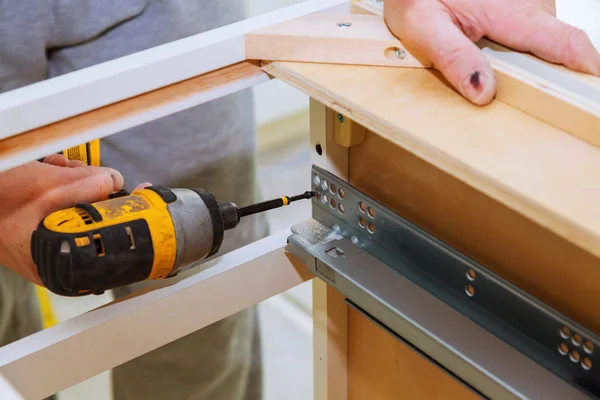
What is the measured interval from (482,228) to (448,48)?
186 mm

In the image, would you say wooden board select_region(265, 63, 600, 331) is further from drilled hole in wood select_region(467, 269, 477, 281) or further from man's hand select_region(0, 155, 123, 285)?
man's hand select_region(0, 155, 123, 285)

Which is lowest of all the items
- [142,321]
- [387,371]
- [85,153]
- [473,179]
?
[387,371]

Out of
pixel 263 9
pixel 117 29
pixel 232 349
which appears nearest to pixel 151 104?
pixel 117 29

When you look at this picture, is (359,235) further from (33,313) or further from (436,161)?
(33,313)

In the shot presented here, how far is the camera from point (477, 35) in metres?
0.73

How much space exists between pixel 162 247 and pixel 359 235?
240 millimetres

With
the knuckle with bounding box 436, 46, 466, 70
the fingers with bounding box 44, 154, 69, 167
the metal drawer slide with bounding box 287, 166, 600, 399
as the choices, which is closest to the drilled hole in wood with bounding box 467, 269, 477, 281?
the metal drawer slide with bounding box 287, 166, 600, 399

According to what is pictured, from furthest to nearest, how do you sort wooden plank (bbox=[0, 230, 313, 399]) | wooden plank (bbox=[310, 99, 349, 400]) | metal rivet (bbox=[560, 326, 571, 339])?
wooden plank (bbox=[310, 99, 349, 400]), wooden plank (bbox=[0, 230, 313, 399]), metal rivet (bbox=[560, 326, 571, 339])

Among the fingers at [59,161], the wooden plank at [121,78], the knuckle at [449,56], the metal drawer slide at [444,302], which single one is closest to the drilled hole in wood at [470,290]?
the metal drawer slide at [444,302]

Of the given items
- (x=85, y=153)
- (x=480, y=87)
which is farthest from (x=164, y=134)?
(x=480, y=87)

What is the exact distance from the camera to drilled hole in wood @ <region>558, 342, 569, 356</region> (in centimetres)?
65

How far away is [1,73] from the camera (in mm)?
1031

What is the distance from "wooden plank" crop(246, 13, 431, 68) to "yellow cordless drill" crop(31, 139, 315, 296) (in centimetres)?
17

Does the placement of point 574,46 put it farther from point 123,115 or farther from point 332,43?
point 123,115
